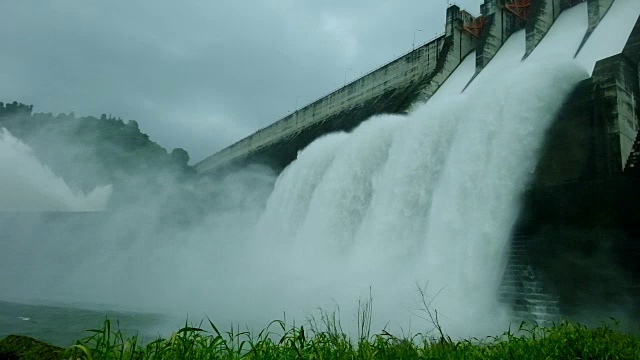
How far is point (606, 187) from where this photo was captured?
30.9 feet

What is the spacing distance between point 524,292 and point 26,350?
355 inches

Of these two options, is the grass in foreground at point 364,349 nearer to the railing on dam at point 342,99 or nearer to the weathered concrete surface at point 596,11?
the weathered concrete surface at point 596,11

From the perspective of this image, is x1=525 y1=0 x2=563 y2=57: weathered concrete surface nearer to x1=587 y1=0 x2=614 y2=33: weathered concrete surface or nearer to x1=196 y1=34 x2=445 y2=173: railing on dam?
x1=587 y1=0 x2=614 y2=33: weathered concrete surface

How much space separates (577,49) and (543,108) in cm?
528

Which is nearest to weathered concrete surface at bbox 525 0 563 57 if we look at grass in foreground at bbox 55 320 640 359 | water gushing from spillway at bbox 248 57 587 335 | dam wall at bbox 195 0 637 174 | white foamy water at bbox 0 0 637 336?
dam wall at bbox 195 0 637 174

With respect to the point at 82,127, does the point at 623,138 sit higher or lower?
lower

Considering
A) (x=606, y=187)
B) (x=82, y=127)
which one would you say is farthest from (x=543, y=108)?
(x=82, y=127)

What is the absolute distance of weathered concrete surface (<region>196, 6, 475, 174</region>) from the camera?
836 inches

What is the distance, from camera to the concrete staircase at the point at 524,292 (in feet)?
30.2

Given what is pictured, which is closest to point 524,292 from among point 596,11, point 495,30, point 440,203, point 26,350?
point 440,203

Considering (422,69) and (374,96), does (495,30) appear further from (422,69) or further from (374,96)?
(374,96)

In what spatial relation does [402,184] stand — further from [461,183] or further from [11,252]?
[11,252]

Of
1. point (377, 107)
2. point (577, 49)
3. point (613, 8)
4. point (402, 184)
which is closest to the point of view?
point (402, 184)

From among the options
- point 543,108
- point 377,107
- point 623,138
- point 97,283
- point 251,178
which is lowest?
point 97,283
